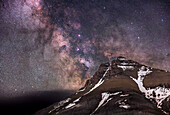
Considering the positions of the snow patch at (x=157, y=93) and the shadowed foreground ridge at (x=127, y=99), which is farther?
the snow patch at (x=157, y=93)

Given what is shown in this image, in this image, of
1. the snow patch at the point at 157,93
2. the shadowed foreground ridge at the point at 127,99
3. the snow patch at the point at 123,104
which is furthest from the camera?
the snow patch at the point at 157,93

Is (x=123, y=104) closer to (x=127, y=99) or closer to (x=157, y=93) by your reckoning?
(x=127, y=99)

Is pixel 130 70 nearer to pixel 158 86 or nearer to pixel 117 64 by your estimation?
pixel 117 64

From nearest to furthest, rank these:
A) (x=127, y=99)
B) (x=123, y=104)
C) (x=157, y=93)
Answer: (x=123, y=104)
(x=127, y=99)
(x=157, y=93)

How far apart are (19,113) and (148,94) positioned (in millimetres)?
120903

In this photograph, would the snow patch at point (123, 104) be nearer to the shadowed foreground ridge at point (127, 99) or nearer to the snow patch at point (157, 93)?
the shadowed foreground ridge at point (127, 99)

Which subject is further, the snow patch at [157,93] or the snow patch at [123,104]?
the snow patch at [157,93]

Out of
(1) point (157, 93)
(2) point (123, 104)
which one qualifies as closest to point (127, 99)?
(2) point (123, 104)

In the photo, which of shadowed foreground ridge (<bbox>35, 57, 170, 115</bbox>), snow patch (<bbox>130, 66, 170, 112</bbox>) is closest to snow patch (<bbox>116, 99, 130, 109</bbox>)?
shadowed foreground ridge (<bbox>35, 57, 170, 115</bbox>)

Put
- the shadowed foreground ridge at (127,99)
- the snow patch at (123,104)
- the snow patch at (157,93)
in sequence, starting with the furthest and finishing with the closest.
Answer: the snow patch at (157,93) < the snow patch at (123,104) < the shadowed foreground ridge at (127,99)

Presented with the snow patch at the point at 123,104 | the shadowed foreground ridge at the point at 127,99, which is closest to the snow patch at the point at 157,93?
the shadowed foreground ridge at the point at 127,99

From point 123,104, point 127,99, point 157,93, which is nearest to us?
point 123,104

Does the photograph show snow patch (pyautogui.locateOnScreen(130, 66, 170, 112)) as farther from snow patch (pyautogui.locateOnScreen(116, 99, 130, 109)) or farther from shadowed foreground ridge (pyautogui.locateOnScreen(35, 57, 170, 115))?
snow patch (pyautogui.locateOnScreen(116, 99, 130, 109))

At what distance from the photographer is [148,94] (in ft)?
251
